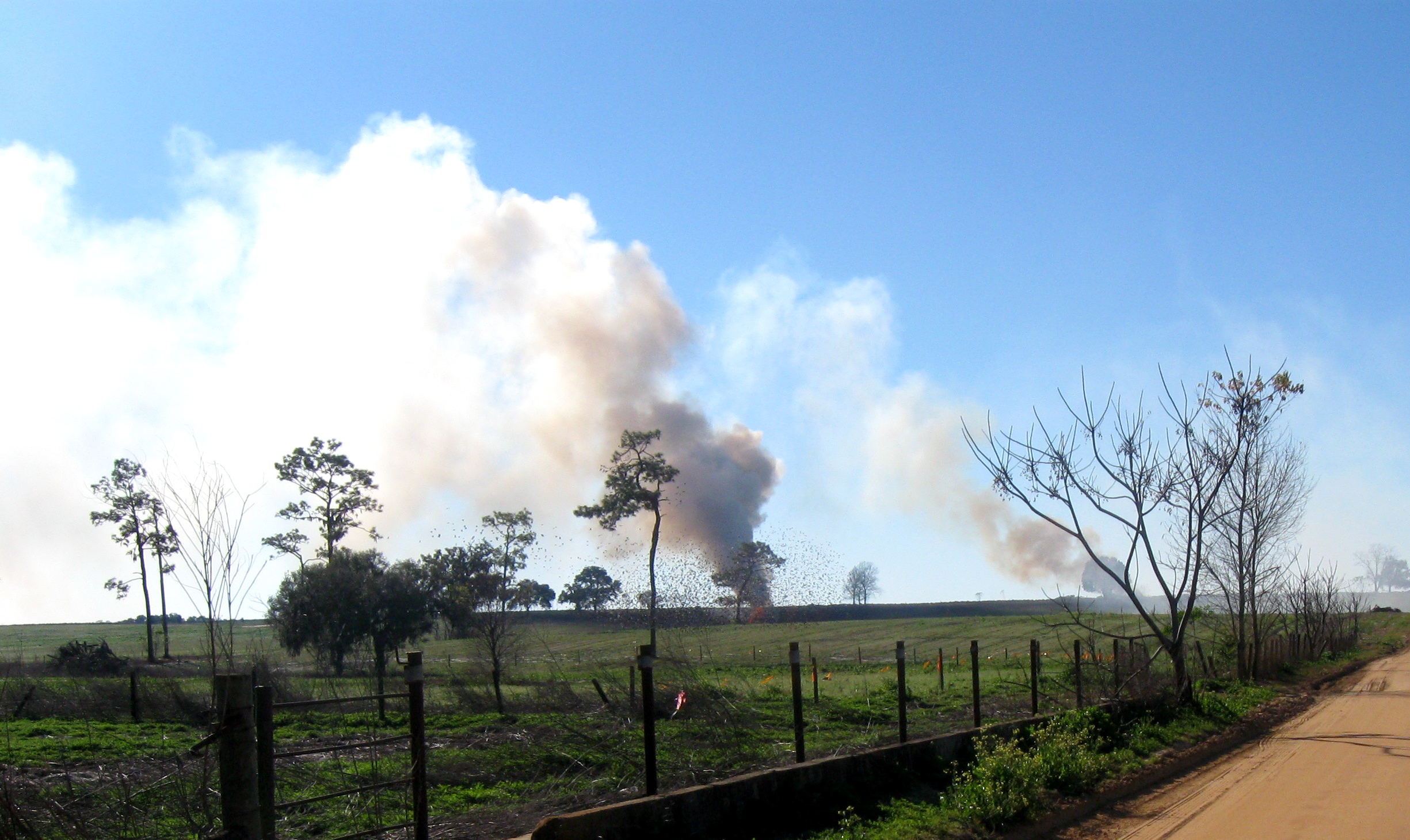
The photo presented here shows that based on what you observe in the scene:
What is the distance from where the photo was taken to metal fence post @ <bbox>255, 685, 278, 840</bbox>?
5.46m

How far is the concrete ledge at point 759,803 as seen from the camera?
7602 millimetres

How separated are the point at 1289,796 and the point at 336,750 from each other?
380 inches

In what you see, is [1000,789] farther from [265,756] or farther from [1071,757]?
[265,756]

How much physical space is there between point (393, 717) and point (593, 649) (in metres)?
22.7

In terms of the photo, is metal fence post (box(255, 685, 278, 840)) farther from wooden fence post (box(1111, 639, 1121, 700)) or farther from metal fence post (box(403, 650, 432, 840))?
wooden fence post (box(1111, 639, 1121, 700))

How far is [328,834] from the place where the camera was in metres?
8.72

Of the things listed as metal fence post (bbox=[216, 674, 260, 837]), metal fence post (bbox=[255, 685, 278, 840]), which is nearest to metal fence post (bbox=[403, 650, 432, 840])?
metal fence post (bbox=[255, 685, 278, 840])

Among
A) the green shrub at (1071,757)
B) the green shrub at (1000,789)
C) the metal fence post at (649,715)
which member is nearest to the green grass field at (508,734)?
the metal fence post at (649,715)

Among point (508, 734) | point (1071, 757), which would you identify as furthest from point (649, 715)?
point (508, 734)

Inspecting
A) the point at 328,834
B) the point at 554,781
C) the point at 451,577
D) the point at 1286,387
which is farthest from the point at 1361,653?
the point at 328,834

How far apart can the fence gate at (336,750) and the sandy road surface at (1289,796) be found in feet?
20.3

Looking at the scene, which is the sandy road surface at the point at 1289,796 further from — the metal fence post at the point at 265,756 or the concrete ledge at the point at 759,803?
the metal fence post at the point at 265,756

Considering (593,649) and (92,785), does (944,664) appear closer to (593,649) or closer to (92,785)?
(593,649)

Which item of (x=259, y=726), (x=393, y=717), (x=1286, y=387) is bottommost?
(x=393, y=717)
